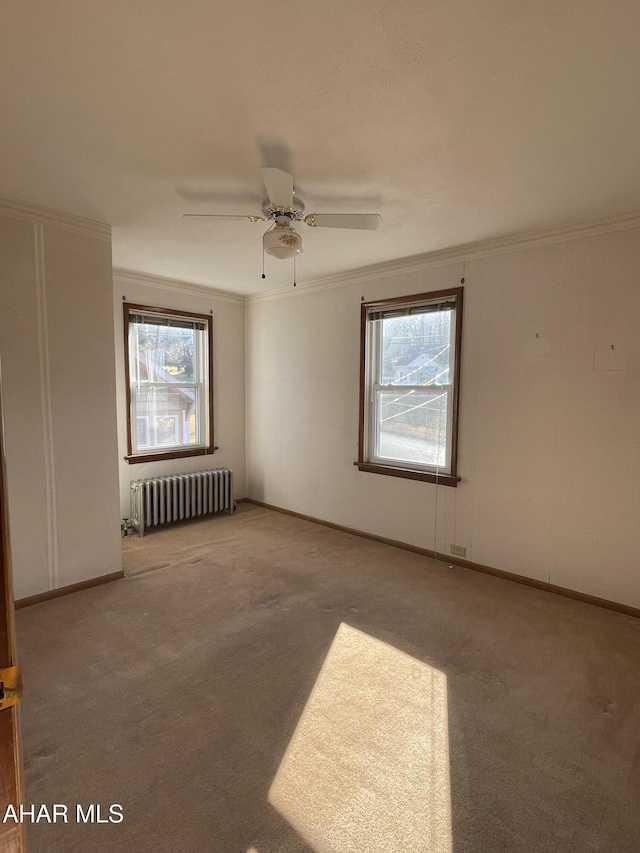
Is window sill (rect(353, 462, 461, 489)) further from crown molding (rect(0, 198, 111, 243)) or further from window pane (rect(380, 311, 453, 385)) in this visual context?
crown molding (rect(0, 198, 111, 243))

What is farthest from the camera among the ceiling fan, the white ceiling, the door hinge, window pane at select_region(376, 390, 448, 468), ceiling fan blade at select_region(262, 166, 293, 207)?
window pane at select_region(376, 390, 448, 468)

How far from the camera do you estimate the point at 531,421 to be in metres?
3.24

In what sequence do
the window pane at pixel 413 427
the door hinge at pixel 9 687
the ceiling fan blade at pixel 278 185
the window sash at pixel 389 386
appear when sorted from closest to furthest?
the door hinge at pixel 9 687 < the ceiling fan blade at pixel 278 185 < the window sash at pixel 389 386 < the window pane at pixel 413 427

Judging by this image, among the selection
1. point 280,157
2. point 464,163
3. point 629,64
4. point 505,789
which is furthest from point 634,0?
point 505,789

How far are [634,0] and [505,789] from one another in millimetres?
2655

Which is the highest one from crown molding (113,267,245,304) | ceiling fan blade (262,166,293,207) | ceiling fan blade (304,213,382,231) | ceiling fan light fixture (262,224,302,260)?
crown molding (113,267,245,304)

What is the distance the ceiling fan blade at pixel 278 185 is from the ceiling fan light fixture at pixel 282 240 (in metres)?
0.15

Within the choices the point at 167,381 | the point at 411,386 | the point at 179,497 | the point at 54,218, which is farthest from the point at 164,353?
the point at 411,386

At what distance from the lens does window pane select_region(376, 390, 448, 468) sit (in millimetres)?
3773

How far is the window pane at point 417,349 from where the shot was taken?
12.2 ft

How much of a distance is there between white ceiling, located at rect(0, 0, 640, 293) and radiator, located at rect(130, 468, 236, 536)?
258 cm

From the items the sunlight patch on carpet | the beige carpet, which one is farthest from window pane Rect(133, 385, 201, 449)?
the sunlight patch on carpet

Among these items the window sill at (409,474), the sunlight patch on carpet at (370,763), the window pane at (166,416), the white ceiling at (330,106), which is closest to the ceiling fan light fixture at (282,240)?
the white ceiling at (330,106)

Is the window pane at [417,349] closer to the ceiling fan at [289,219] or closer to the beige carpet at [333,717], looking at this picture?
the ceiling fan at [289,219]
